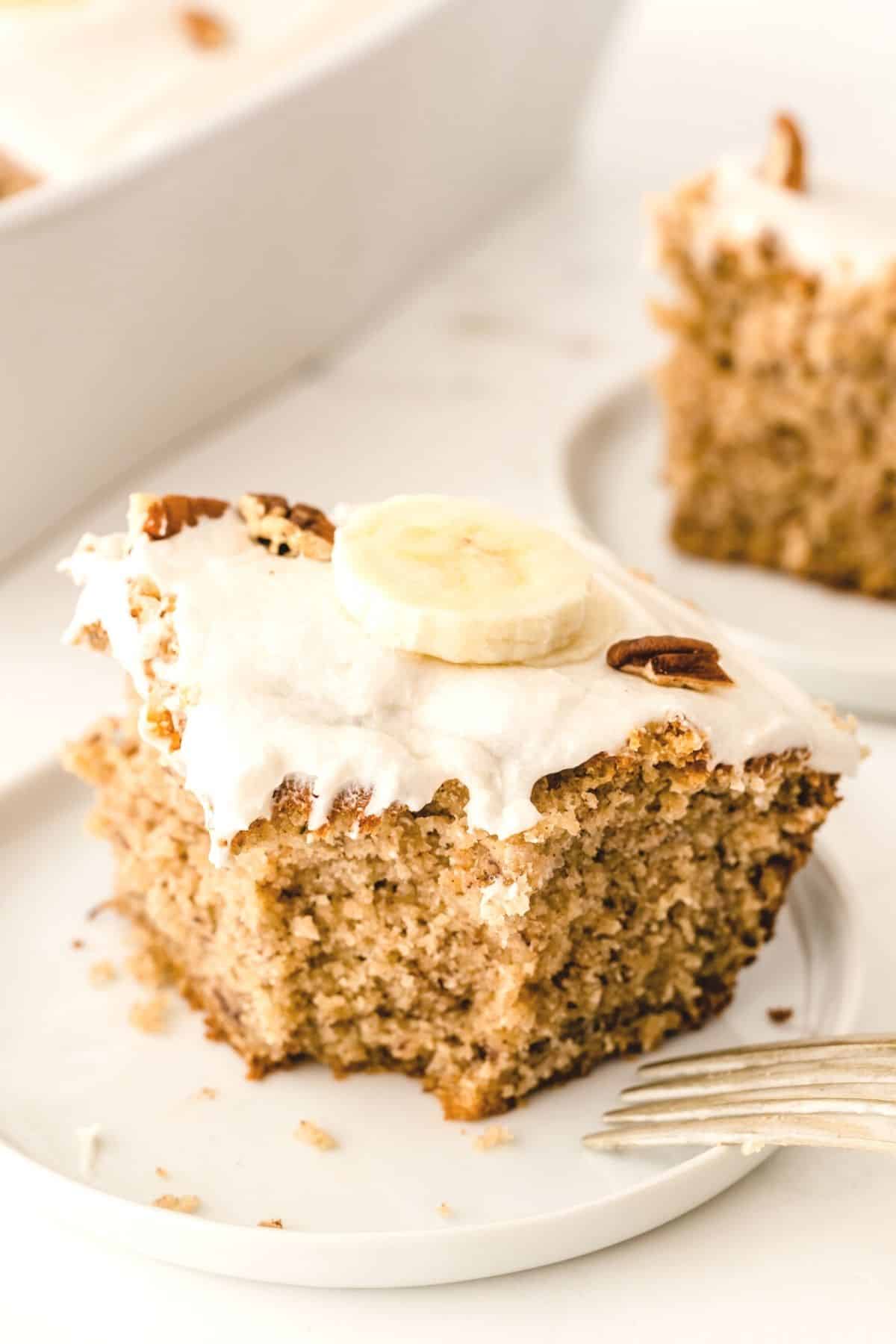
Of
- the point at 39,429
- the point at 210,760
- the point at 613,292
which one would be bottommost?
the point at 613,292

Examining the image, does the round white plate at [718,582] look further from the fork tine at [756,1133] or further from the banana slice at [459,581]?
the fork tine at [756,1133]

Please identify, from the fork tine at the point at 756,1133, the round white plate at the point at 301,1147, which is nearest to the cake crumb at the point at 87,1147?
the round white plate at the point at 301,1147

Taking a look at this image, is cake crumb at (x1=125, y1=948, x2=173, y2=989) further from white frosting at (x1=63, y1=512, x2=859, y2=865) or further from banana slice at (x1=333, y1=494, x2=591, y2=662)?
banana slice at (x1=333, y1=494, x2=591, y2=662)

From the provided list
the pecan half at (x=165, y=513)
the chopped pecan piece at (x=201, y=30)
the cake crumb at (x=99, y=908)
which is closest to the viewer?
the pecan half at (x=165, y=513)

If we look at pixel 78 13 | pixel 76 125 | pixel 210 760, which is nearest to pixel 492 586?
pixel 210 760

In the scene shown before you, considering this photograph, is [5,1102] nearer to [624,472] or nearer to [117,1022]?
[117,1022]

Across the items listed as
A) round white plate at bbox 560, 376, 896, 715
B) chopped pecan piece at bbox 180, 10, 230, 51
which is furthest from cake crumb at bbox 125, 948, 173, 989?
chopped pecan piece at bbox 180, 10, 230, 51
